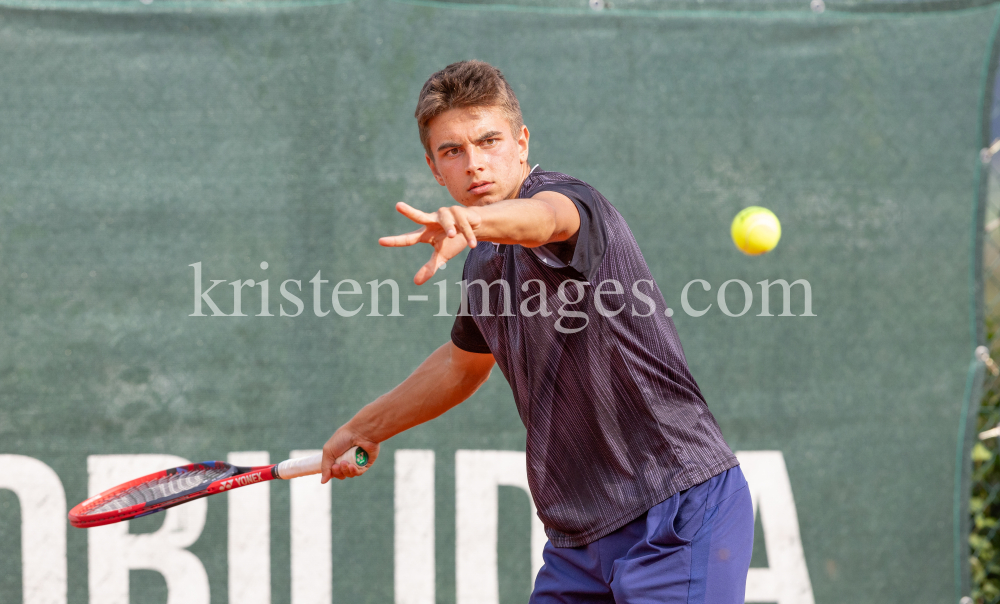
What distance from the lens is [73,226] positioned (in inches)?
129

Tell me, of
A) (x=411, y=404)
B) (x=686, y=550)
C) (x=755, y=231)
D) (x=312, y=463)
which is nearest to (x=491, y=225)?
(x=686, y=550)

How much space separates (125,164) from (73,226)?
0.29 m

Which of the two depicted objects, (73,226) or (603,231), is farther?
(73,226)

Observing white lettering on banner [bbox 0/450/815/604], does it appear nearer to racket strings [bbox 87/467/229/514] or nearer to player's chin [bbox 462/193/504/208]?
racket strings [bbox 87/467/229/514]

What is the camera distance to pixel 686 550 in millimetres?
1966

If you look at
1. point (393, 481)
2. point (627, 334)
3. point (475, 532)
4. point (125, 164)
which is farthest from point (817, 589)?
point (125, 164)

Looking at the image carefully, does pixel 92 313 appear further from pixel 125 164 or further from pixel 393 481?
pixel 393 481

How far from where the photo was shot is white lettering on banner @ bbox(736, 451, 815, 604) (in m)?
3.37

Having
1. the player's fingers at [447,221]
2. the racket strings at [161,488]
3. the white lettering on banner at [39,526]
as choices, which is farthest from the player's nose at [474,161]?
the white lettering on banner at [39,526]

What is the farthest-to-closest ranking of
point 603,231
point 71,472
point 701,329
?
point 701,329
point 71,472
point 603,231

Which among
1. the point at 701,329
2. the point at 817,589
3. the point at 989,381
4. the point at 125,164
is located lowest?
the point at 817,589

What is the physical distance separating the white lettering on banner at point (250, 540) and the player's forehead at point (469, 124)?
164cm

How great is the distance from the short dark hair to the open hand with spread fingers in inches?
25.4

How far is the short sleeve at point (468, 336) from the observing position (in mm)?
2416
